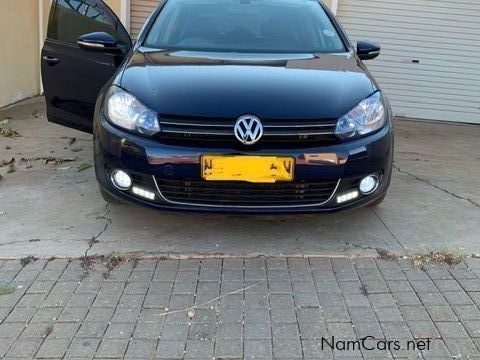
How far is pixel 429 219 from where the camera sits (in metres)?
3.93

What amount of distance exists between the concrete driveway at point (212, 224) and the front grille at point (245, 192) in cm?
20

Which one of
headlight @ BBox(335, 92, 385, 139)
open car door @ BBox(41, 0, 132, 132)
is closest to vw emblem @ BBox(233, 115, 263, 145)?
headlight @ BBox(335, 92, 385, 139)

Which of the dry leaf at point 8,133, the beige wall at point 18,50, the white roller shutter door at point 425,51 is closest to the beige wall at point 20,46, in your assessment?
the beige wall at point 18,50

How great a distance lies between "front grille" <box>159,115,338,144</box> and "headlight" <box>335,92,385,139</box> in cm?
12

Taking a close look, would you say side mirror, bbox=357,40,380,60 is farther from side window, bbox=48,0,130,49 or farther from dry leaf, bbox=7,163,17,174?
dry leaf, bbox=7,163,17,174

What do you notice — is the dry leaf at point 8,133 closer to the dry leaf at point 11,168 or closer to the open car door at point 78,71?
the dry leaf at point 11,168

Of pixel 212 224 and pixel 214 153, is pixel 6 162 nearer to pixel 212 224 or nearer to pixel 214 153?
pixel 212 224

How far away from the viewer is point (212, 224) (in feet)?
12.2

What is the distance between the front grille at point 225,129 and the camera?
303 cm

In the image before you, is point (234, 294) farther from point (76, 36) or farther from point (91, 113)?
point (76, 36)

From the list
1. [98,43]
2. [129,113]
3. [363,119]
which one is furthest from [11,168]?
[363,119]

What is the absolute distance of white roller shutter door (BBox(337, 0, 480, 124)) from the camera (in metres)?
8.23

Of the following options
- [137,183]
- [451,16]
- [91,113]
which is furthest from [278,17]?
[451,16]

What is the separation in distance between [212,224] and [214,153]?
836 millimetres
